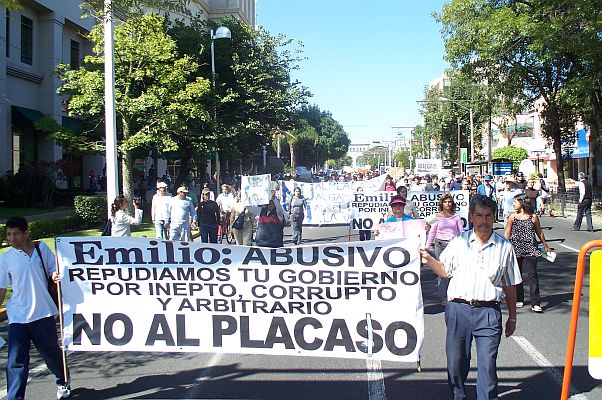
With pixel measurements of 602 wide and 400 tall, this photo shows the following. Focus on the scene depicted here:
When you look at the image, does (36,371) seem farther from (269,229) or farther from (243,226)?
(243,226)

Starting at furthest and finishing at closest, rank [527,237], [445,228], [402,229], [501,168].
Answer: [501,168] → [445,228] → [527,237] → [402,229]

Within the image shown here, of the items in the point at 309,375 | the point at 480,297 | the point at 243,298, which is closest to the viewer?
the point at 480,297

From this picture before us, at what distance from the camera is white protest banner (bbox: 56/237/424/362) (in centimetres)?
526

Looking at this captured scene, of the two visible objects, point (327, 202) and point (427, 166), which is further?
point (427, 166)

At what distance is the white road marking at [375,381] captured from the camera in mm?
5516

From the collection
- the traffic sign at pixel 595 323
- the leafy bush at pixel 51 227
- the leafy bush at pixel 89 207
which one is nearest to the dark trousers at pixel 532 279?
the traffic sign at pixel 595 323

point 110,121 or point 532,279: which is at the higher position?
point 110,121

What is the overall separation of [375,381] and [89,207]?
629 inches

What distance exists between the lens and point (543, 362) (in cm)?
648

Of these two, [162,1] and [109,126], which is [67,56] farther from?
[162,1]

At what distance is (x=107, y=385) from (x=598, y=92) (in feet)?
88.0

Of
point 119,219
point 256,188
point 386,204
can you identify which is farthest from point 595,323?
point 256,188

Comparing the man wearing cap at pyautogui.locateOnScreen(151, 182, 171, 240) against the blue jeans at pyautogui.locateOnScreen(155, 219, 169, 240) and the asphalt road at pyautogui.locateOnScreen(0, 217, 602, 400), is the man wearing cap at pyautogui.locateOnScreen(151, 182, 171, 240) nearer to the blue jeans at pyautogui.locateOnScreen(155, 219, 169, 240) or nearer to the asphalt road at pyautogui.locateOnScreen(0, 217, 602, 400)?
the blue jeans at pyautogui.locateOnScreen(155, 219, 169, 240)

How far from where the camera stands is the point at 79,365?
263 inches
